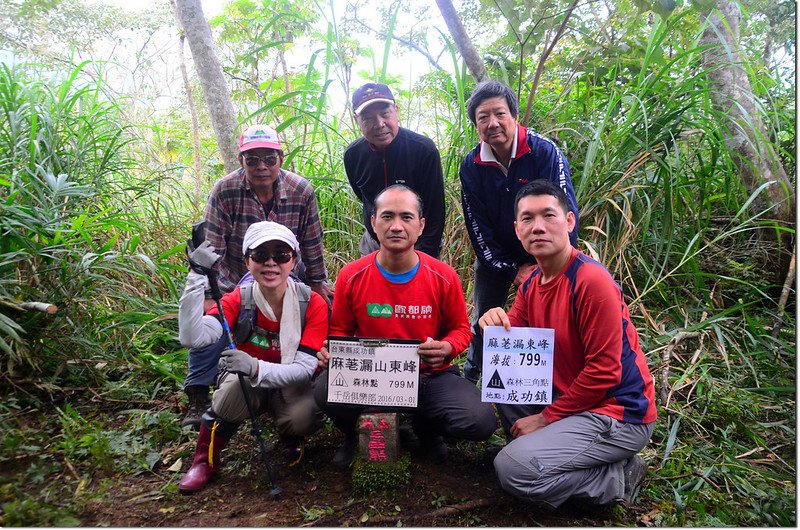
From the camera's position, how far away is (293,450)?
7.66 ft

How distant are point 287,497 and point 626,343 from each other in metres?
1.48

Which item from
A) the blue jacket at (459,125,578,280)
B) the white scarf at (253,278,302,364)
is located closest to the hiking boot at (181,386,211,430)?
the white scarf at (253,278,302,364)

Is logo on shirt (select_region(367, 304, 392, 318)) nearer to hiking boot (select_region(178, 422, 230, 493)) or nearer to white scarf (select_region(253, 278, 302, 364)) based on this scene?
white scarf (select_region(253, 278, 302, 364))

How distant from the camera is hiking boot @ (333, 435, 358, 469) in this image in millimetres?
2240

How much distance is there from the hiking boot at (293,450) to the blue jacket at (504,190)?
135 cm

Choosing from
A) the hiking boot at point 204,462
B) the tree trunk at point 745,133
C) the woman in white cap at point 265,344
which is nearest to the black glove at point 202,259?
the woman in white cap at point 265,344

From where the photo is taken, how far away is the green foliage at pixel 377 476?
2043mm

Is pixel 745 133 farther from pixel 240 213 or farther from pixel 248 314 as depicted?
pixel 248 314

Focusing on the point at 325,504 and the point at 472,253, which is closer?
the point at 325,504

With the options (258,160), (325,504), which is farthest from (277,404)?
(258,160)

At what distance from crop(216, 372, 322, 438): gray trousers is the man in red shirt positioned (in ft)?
2.75

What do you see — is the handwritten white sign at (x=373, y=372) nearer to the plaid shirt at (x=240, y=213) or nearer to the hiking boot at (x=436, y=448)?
the hiking boot at (x=436, y=448)

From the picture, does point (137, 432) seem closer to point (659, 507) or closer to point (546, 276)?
point (546, 276)

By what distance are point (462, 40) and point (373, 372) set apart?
105 inches
